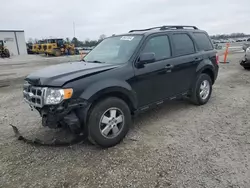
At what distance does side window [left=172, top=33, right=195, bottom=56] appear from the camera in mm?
4562

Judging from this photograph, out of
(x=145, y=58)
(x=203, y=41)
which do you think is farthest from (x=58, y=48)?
(x=145, y=58)

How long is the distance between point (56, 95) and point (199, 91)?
3.46 m

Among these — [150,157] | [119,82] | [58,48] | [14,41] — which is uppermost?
[14,41]

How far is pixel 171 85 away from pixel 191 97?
984mm

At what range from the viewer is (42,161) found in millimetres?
3141

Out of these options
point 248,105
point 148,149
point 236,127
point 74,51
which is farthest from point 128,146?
point 74,51

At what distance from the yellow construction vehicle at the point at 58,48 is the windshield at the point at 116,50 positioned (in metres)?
27.5

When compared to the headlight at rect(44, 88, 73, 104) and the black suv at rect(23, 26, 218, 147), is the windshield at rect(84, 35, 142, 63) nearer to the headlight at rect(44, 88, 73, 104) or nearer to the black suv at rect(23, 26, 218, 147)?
the black suv at rect(23, 26, 218, 147)

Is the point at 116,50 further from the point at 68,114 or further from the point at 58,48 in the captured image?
the point at 58,48

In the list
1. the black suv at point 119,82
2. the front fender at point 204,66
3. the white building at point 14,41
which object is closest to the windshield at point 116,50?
the black suv at point 119,82

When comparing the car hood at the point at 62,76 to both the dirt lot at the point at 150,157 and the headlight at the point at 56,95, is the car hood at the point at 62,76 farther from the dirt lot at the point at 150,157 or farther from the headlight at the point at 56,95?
the dirt lot at the point at 150,157

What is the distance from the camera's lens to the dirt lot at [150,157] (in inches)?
105

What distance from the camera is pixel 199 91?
513 centimetres

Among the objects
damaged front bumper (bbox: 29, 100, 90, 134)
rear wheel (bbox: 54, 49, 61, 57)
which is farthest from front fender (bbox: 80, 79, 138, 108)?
rear wheel (bbox: 54, 49, 61, 57)
